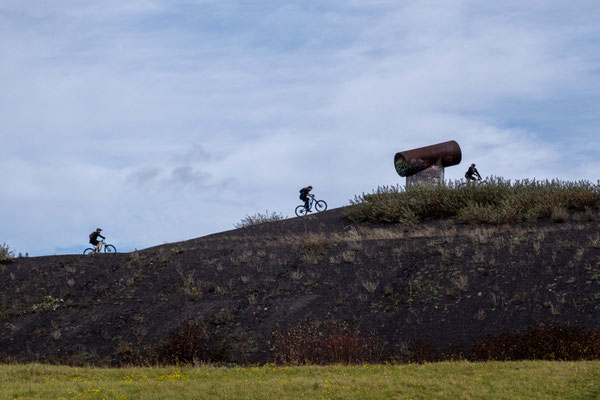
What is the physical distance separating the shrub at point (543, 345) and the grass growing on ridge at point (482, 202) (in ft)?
33.0

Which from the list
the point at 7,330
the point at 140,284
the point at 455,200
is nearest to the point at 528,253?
the point at 455,200

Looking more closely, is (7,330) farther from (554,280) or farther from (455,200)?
(455,200)

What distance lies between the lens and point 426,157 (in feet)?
98.4

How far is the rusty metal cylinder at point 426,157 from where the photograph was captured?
2966 cm

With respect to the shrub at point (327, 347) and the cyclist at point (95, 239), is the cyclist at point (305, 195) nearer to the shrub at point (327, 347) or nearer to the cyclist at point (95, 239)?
the cyclist at point (95, 239)

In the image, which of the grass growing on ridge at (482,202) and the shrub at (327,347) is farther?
the grass growing on ridge at (482,202)

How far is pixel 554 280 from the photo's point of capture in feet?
47.1

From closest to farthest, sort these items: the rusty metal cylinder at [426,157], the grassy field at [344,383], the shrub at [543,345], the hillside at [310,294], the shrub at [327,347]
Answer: the grassy field at [344,383], the shrub at [543,345], the shrub at [327,347], the hillside at [310,294], the rusty metal cylinder at [426,157]

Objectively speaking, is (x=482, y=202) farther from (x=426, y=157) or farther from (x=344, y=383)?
(x=344, y=383)

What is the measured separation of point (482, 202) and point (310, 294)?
1182 cm

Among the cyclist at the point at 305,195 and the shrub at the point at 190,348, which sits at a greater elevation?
the cyclist at the point at 305,195

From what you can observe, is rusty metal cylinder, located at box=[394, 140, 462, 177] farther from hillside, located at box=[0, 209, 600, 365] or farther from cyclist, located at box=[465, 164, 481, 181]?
hillside, located at box=[0, 209, 600, 365]

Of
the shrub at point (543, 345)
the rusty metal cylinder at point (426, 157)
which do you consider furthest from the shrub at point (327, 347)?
the rusty metal cylinder at point (426, 157)

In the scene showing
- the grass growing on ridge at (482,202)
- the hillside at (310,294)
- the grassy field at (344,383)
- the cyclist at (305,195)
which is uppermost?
the cyclist at (305,195)
